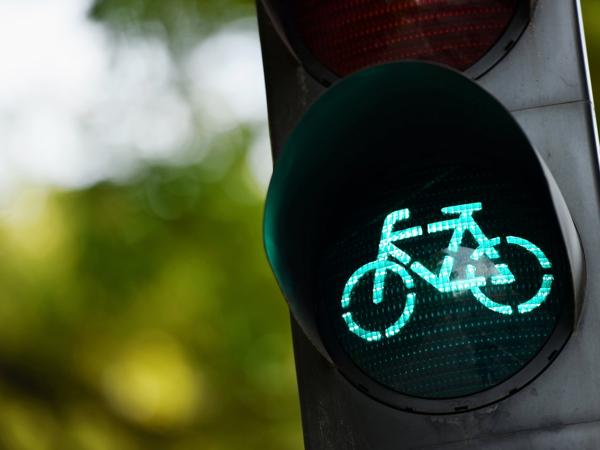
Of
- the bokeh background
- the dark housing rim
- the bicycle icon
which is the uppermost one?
the dark housing rim

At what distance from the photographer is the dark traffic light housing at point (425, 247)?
6.52ft

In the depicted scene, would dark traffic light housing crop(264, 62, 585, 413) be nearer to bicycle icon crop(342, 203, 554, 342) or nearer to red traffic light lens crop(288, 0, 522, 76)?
bicycle icon crop(342, 203, 554, 342)

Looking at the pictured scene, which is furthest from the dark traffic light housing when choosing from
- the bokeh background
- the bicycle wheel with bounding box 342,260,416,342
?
the bokeh background

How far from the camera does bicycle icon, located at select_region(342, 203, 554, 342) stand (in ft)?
6.56

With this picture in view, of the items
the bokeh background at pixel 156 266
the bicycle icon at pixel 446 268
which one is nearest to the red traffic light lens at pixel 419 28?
the bicycle icon at pixel 446 268

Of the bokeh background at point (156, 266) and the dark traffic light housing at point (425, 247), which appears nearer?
the dark traffic light housing at point (425, 247)

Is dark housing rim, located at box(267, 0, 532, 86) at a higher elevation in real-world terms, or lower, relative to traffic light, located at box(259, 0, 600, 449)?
higher

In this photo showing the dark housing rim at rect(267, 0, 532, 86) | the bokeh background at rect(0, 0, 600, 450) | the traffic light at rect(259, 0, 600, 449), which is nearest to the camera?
the traffic light at rect(259, 0, 600, 449)

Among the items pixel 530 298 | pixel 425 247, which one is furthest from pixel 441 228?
pixel 530 298

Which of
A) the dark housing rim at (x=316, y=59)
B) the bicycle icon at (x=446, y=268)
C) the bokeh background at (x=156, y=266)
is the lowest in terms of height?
the bokeh background at (x=156, y=266)

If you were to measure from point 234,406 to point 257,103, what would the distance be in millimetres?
1310

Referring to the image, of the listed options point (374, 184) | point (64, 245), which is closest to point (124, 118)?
point (64, 245)

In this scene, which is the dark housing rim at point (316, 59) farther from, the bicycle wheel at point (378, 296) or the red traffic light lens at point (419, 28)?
the bicycle wheel at point (378, 296)

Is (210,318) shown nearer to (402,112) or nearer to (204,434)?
(204,434)
